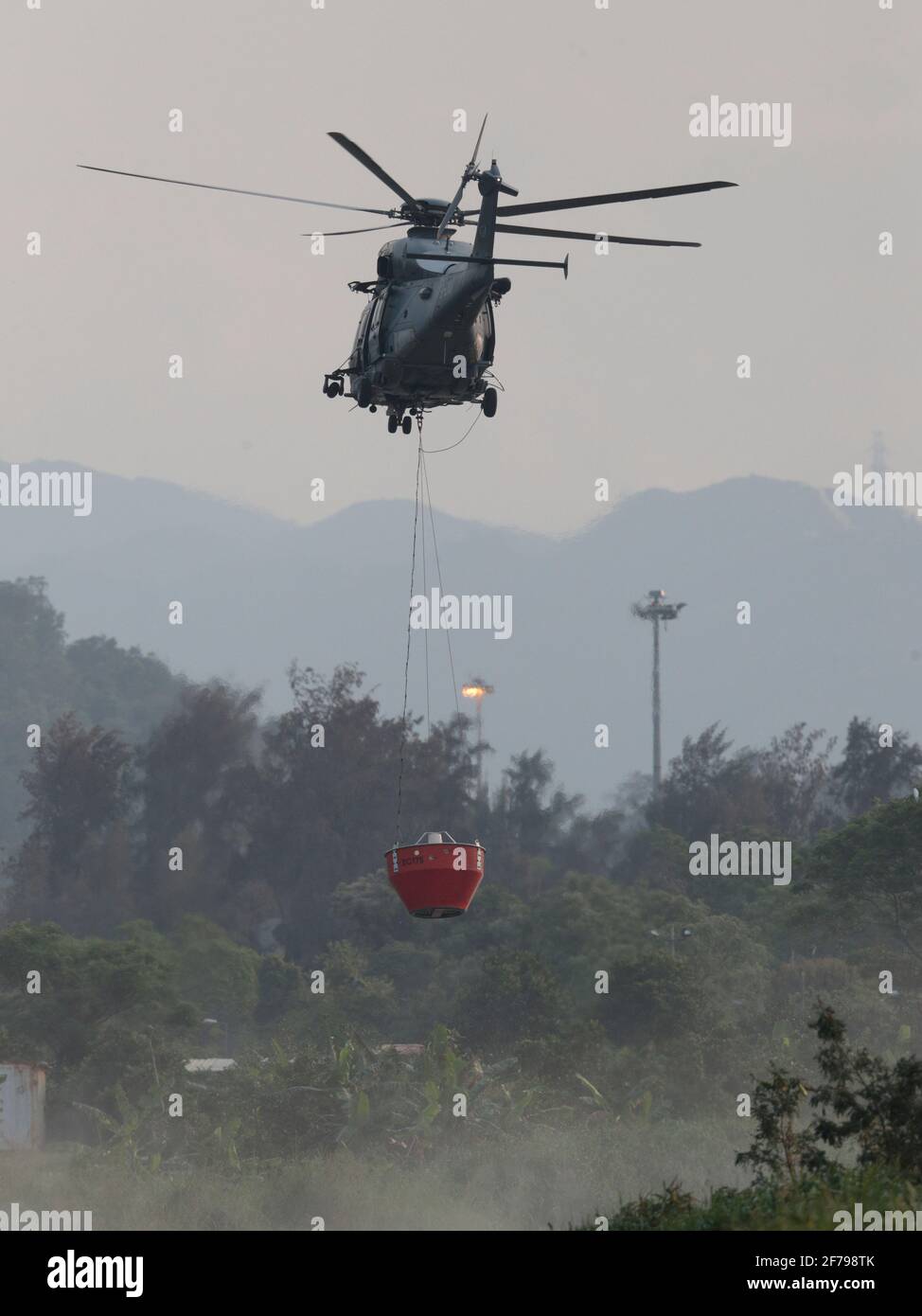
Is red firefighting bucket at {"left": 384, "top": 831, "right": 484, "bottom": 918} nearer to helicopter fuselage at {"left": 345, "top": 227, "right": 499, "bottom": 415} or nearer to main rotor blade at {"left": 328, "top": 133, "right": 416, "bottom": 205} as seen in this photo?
helicopter fuselage at {"left": 345, "top": 227, "right": 499, "bottom": 415}

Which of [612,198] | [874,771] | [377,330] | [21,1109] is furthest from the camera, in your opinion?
[874,771]

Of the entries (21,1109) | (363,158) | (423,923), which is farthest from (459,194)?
(423,923)

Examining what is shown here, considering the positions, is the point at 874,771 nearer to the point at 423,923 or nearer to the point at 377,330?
the point at 423,923

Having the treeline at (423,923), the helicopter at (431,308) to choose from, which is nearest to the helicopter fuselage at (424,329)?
the helicopter at (431,308)

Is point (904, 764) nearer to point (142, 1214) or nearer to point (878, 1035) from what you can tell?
point (878, 1035)
